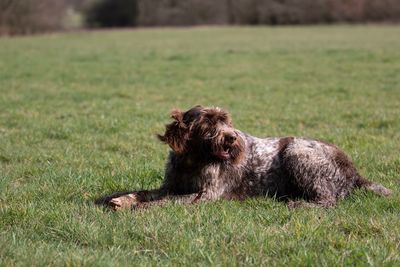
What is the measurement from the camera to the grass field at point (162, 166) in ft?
15.5

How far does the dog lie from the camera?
20.4 ft

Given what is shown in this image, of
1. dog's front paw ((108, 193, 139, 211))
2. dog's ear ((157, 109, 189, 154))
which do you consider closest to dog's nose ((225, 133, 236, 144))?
dog's ear ((157, 109, 189, 154))

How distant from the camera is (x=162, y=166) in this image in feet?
26.8

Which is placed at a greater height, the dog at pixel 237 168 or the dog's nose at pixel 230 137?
the dog's nose at pixel 230 137

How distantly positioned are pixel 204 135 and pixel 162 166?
215 cm

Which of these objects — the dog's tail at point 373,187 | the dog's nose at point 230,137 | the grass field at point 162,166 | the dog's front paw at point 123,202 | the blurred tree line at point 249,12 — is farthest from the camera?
the blurred tree line at point 249,12

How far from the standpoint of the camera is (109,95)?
16656mm

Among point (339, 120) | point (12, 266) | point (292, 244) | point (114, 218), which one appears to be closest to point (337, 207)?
point (292, 244)

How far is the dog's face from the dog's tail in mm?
1598

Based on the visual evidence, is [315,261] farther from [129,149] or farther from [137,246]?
[129,149]

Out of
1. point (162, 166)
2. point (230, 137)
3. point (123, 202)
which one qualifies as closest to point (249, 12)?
point (162, 166)

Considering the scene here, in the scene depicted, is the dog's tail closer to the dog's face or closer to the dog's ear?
the dog's face

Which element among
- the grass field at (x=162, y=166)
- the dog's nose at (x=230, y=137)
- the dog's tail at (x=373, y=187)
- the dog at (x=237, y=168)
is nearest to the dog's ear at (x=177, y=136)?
the dog at (x=237, y=168)

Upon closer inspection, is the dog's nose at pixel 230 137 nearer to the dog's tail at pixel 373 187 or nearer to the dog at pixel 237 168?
the dog at pixel 237 168
